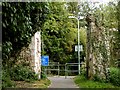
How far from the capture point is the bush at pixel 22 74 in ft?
53.4

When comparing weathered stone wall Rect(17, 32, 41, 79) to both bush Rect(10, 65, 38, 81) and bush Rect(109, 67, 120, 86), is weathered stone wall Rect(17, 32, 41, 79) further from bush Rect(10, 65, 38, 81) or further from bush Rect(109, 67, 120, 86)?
bush Rect(109, 67, 120, 86)

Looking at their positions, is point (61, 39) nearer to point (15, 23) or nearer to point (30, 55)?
point (30, 55)

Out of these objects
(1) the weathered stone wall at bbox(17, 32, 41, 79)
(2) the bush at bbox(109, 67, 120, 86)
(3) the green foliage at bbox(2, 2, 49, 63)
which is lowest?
(2) the bush at bbox(109, 67, 120, 86)

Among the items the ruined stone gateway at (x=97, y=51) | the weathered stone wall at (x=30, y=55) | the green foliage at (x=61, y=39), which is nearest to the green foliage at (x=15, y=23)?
the ruined stone gateway at (x=97, y=51)

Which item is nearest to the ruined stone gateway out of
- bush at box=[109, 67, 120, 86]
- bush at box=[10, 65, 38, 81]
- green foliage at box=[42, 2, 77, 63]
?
bush at box=[109, 67, 120, 86]

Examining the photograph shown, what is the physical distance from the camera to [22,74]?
54.5 feet

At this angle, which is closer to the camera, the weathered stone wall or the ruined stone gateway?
the ruined stone gateway

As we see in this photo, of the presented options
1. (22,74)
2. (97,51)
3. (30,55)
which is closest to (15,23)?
(22,74)

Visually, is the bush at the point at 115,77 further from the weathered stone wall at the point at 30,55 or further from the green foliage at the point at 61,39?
the green foliage at the point at 61,39

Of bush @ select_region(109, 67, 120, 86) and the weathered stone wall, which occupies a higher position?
the weathered stone wall

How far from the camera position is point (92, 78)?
16.9 metres

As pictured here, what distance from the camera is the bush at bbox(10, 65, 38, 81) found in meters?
16.3

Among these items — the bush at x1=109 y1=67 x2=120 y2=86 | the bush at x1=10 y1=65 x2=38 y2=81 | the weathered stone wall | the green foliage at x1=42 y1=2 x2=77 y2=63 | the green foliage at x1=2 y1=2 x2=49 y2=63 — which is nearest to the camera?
the green foliage at x1=2 y1=2 x2=49 y2=63

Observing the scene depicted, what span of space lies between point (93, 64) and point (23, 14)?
8.68 meters
